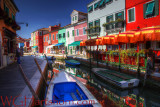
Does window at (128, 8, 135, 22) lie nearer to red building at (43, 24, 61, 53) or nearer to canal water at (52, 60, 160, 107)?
canal water at (52, 60, 160, 107)

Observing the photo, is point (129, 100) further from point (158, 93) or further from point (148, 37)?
point (148, 37)

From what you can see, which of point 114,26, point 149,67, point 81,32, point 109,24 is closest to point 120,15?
point 114,26

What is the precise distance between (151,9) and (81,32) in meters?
13.6

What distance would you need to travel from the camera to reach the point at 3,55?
920cm

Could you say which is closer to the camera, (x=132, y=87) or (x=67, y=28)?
(x=132, y=87)

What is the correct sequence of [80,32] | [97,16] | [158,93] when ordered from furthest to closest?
[80,32] < [97,16] < [158,93]

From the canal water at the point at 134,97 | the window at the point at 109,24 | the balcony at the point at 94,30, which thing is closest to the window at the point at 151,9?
the window at the point at 109,24

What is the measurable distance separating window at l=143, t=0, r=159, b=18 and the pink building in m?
11.5

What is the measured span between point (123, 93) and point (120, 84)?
596 mm

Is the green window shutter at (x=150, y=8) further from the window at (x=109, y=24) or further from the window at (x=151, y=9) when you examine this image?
the window at (x=109, y=24)

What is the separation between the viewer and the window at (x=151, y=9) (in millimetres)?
11438

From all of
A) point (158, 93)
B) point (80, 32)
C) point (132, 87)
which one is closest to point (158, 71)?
point (158, 93)

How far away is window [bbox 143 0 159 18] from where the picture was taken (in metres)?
11.4

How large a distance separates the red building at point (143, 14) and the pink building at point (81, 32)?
950 centimetres
